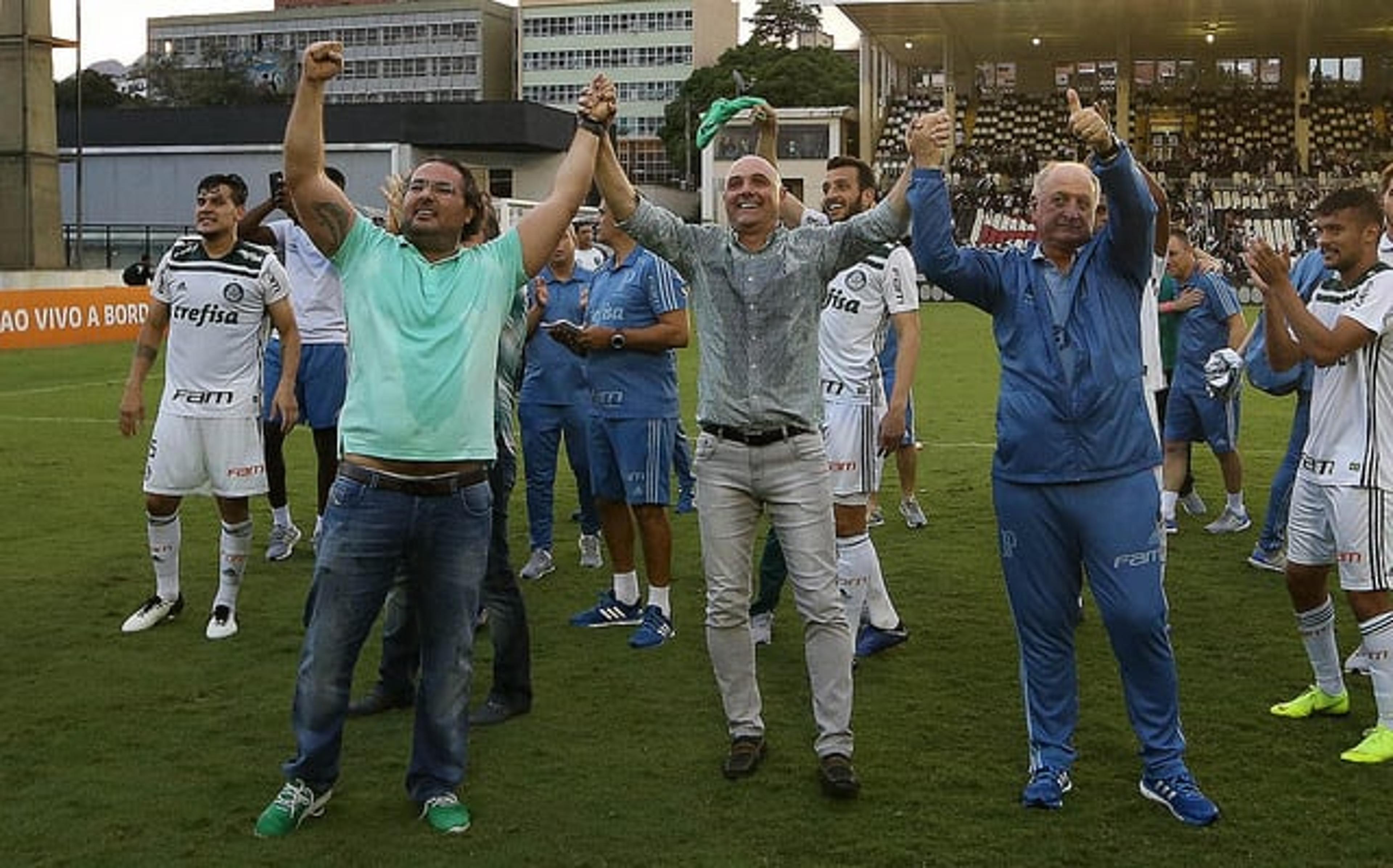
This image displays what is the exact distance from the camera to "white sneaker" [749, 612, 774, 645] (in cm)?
708

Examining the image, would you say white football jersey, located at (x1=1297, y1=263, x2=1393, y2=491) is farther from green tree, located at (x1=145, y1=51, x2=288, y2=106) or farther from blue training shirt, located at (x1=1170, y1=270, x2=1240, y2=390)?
green tree, located at (x1=145, y1=51, x2=288, y2=106)

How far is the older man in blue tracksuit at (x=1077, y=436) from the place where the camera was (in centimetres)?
472

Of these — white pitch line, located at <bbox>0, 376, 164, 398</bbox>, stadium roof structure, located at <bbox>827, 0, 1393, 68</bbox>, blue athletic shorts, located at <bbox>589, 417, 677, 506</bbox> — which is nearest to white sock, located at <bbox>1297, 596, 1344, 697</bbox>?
blue athletic shorts, located at <bbox>589, 417, 677, 506</bbox>

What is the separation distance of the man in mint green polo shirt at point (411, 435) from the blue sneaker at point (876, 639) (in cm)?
255

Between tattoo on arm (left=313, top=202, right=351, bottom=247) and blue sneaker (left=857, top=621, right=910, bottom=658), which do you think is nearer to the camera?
tattoo on arm (left=313, top=202, right=351, bottom=247)

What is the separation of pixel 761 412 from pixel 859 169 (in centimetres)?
183

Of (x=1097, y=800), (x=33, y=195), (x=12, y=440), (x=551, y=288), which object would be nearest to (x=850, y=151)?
(x=33, y=195)

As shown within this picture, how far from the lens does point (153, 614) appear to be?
7305 millimetres

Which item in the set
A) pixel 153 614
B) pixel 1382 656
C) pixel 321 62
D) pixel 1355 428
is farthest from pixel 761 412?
pixel 153 614

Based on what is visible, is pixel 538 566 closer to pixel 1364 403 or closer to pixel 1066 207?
pixel 1066 207

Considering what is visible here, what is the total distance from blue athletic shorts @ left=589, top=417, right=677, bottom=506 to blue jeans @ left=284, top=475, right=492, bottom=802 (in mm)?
2249

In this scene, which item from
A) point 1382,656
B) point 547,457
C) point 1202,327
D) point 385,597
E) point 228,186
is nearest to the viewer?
point 385,597

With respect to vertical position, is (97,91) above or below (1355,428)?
above

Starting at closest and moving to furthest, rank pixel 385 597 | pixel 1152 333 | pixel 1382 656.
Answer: pixel 385 597, pixel 1382 656, pixel 1152 333
